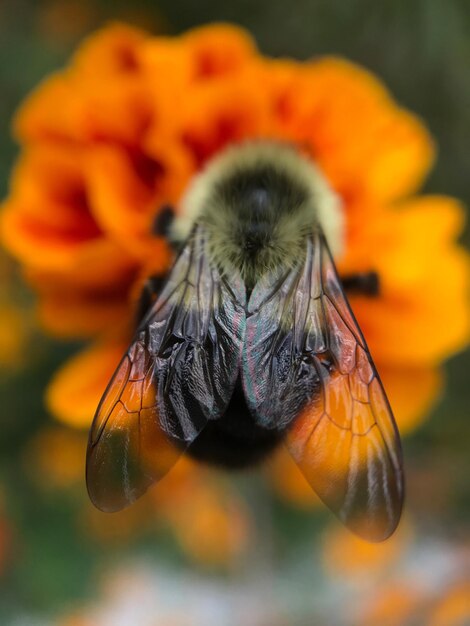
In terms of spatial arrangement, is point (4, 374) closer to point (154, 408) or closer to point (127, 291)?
point (127, 291)

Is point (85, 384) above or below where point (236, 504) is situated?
above

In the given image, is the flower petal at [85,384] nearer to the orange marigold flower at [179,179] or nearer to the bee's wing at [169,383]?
the orange marigold flower at [179,179]

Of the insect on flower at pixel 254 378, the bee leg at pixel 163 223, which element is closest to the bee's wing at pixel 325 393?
the insect on flower at pixel 254 378

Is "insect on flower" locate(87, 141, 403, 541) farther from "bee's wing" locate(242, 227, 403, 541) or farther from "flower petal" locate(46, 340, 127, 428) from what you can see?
"flower petal" locate(46, 340, 127, 428)

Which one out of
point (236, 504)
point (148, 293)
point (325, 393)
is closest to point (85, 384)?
point (148, 293)

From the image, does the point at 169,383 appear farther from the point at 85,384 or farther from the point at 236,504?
the point at 236,504

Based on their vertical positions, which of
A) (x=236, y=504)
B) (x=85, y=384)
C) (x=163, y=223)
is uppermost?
(x=163, y=223)

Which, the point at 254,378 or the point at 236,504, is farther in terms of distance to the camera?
the point at 236,504
